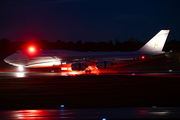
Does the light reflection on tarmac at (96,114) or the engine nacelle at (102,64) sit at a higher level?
the engine nacelle at (102,64)

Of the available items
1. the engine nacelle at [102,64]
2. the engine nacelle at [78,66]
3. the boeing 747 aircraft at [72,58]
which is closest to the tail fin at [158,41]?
the boeing 747 aircraft at [72,58]

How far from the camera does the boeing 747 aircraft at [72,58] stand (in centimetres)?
3109

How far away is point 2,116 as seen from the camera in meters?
8.19

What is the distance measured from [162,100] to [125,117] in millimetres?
4281

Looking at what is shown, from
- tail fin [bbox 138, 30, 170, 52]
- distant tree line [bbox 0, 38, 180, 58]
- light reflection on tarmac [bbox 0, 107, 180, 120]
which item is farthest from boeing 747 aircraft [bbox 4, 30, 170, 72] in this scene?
distant tree line [bbox 0, 38, 180, 58]

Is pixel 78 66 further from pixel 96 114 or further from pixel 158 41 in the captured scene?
pixel 96 114

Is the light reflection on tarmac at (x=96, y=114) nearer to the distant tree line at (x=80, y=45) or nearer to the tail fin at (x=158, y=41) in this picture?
the tail fin at (x=158, y=41)

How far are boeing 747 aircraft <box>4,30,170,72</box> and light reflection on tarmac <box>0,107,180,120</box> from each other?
2118cm

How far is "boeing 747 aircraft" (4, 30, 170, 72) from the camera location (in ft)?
102

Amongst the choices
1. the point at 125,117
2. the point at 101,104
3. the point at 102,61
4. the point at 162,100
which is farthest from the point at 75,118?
the point at 102,61

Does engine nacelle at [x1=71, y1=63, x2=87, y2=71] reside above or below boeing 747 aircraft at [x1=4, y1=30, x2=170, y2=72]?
below

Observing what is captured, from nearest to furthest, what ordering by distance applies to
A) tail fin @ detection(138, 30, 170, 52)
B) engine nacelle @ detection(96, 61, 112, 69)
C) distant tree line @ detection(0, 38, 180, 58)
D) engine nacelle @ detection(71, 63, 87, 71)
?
engine nacelle @ detection(71, 63, 87, 71) → engine nacelle @ detection(96, 61, 112, 69) → tail fin @ detection(138, 30, 170, 52) → distant tree line @ detection(0, 38, 180, 58)

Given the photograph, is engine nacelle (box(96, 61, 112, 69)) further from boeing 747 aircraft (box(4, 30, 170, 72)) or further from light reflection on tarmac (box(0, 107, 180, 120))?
light reflection on tarmac (box(0, 107, 180, 120))

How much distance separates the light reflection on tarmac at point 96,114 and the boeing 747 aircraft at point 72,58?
21179 millimetres
